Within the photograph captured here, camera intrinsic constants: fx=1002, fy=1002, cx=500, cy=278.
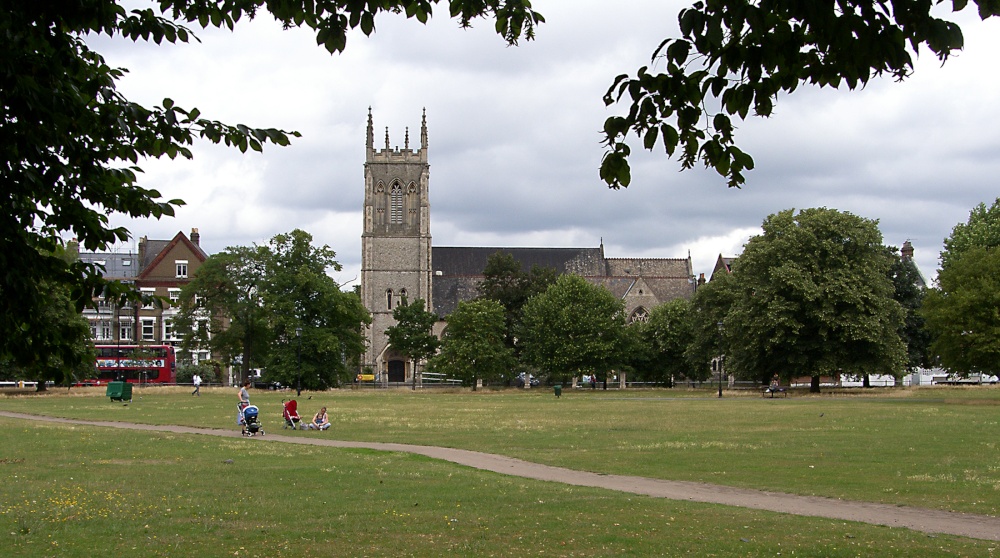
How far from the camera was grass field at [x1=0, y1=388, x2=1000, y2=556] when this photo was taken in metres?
11.0

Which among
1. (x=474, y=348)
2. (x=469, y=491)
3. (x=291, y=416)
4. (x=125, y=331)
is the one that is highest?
(x=125, y=331)

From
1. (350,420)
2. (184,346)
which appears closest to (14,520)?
(350,420)

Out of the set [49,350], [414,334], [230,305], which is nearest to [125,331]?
[230,305]

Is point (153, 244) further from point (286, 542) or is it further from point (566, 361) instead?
point (286, 542)

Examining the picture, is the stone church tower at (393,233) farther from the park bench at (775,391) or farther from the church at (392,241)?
the park bench at (775,391)

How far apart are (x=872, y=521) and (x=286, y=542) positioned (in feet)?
24.7

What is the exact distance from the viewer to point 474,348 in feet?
273

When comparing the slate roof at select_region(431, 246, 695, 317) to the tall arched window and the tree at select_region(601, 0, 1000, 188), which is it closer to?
the tall arched window

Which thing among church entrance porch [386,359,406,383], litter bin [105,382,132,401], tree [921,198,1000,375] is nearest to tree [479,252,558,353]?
church entrance porch [386,359,406,383]

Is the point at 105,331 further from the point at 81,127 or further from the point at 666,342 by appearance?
the point at 81,127

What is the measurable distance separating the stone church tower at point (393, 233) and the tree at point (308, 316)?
37.8 m

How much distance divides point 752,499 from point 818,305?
161 ft

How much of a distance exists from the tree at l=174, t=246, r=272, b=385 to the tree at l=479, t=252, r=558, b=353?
115ft

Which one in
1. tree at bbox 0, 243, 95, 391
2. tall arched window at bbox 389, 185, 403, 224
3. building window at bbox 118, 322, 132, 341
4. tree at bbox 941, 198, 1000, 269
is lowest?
tree at bbox 0, 243, 95, 391
